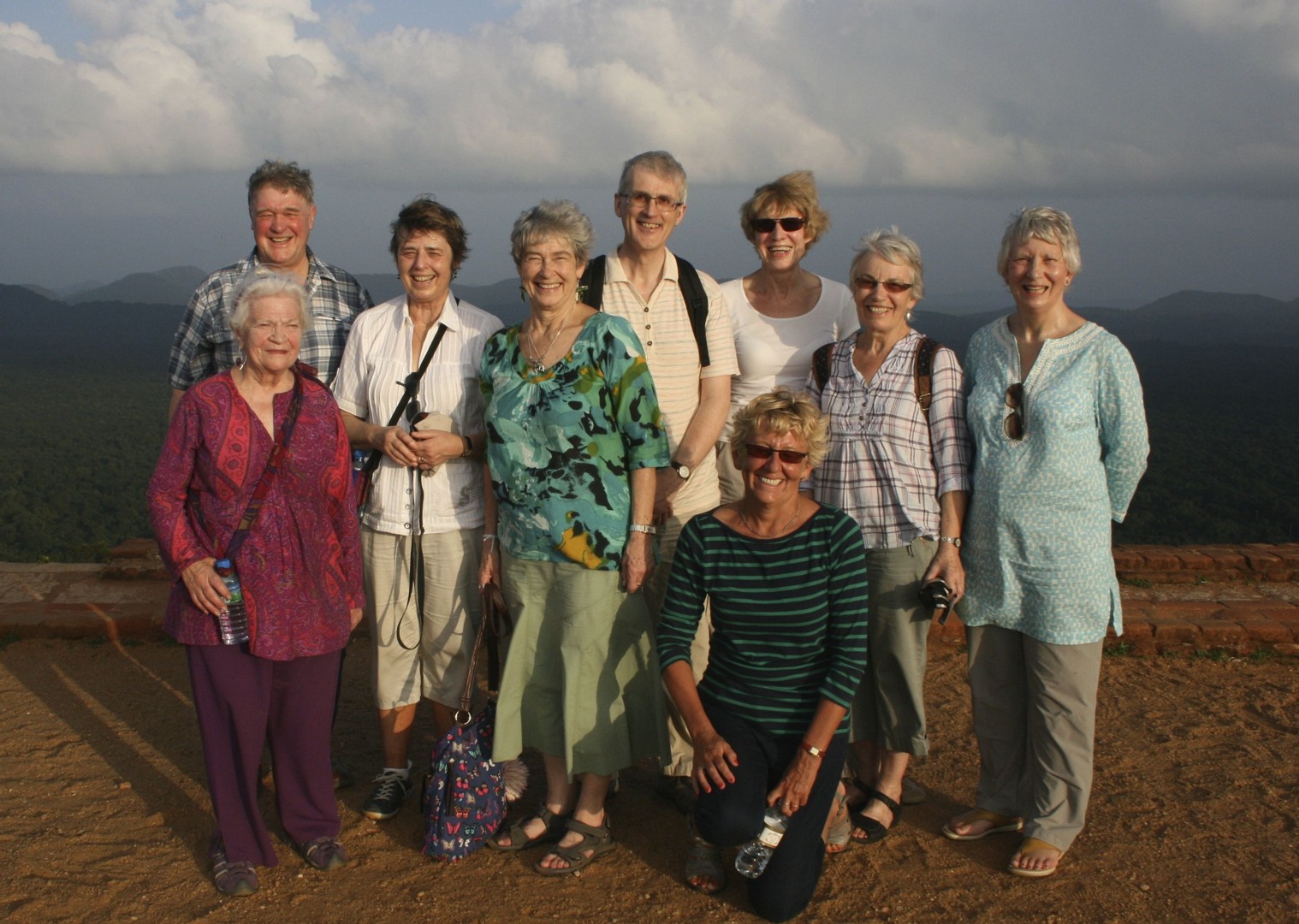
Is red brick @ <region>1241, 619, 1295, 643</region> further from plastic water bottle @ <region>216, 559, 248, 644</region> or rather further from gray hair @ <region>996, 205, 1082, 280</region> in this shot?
plastic water bottle @ <region>216, 559, 248, 644</region>

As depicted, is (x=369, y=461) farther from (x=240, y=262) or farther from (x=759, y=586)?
(x=759, y=586)

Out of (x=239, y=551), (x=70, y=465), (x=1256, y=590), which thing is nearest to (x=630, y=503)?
(x=239, y=551)

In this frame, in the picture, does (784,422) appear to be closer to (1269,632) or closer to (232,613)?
(232,613)

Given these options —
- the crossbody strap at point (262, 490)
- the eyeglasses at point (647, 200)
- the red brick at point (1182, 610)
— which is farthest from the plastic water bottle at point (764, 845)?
the red brick at point (1182, 610)

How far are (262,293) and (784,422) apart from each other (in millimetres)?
1581

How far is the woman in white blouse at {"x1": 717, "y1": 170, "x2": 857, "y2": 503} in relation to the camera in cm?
369

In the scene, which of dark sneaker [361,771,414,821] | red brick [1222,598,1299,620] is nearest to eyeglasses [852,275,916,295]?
dark sneaker [361,771,414,821]

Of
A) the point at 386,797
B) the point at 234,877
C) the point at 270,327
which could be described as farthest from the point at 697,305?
the point at 234,877

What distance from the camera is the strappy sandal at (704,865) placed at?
329 centimetres

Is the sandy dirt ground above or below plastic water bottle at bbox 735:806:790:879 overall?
below

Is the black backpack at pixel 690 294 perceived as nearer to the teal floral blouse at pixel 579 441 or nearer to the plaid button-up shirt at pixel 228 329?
the teal floral blouse at pixel 579 441

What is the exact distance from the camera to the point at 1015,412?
3.25 meters

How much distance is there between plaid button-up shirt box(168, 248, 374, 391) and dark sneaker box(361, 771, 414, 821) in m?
1.48

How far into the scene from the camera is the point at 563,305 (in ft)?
10.6
